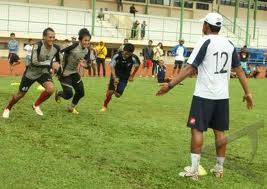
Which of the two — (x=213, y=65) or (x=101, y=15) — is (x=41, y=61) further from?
(x=101, y=15)

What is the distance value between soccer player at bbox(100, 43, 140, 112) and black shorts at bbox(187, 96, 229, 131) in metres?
4.74

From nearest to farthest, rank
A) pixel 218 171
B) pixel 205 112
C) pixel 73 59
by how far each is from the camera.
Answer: pixel 205 112
pixel 218 171
pixel 73 59

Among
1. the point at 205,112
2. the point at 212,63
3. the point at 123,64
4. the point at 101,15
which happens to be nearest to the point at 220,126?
the point at 205,112

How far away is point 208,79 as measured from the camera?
19.7 feet

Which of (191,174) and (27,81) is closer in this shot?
(191,174)

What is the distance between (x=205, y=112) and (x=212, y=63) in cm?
55

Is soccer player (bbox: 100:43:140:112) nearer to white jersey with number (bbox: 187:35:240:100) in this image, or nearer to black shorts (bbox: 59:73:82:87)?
black shorts (bbox: 59:73:82:87)

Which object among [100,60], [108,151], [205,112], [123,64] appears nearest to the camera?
[205,112]

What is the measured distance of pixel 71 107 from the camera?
10641 mm

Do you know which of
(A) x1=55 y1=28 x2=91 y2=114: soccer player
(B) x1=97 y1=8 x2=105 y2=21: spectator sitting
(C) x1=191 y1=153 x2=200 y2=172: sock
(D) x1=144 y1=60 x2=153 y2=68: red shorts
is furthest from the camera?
(B) x1=97 y1=8 x2=105 y2=21: spectator sitting

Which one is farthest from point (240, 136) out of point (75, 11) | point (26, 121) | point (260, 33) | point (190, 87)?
point (260, 33)

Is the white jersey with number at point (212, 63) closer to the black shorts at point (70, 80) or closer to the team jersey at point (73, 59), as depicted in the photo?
the team jersey at point (73, 59)

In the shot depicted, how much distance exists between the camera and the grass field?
5.94m

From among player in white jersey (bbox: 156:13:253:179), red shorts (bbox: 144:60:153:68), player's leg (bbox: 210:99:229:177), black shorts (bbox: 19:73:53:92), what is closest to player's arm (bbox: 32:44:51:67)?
black shorts (bbox: 19:73:53:92)
